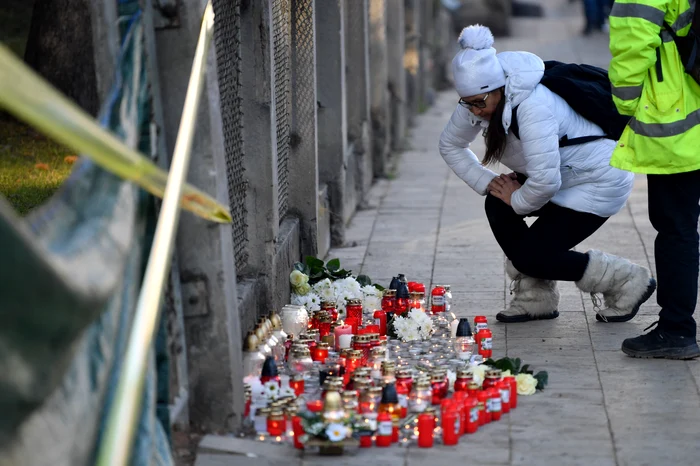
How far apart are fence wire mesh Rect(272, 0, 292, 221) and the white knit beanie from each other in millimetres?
1506

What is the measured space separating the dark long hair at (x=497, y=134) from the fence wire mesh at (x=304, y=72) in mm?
1860

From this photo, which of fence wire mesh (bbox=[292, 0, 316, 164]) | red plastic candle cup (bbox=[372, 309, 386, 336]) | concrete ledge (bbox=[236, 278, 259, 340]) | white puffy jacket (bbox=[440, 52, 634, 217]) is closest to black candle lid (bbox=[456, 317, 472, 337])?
red plastic candle cup (bbox=[372, 309, 386, 336])

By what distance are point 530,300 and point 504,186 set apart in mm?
712

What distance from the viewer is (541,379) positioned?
17.1 ft

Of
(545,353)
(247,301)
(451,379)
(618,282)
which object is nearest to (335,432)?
(451,379)

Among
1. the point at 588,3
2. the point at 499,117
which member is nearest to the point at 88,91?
the point at 499,117

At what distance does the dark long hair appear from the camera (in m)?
5.62

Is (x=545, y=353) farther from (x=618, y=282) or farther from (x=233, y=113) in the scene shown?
(x=233, y=113)

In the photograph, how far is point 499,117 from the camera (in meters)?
5.63

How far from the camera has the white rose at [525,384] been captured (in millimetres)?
5109

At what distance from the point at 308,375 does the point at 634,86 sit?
199 cm

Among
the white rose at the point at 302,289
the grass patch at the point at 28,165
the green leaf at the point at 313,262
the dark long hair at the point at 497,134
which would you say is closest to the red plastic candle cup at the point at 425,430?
the dark long hair at the point at 497,134

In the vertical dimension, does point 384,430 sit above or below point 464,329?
above

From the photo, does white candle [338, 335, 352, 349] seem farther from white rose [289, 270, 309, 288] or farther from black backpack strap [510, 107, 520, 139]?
black backpack strap [510, 107, 520, 139]
